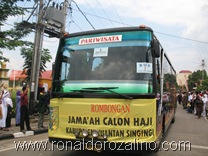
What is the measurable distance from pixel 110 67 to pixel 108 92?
567mm

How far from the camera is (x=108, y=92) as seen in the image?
5.40 meters

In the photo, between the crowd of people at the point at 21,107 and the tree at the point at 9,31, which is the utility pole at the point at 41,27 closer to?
the tree at the point at 9,31

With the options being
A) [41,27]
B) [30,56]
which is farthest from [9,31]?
[30,56]

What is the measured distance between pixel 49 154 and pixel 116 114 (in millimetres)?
2367

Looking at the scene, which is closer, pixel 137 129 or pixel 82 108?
pixel 137 129

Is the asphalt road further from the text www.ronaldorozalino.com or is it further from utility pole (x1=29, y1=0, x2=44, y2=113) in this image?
utility pole (x1=29, y1=0, x2=44, y2=113)

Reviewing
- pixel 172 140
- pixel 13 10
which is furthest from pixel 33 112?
pixel 172 140

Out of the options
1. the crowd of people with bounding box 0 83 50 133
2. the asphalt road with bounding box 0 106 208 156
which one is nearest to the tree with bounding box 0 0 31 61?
the crowd of people with bounding box 0 83 50 133

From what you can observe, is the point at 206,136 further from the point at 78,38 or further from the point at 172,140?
the point at 78,38

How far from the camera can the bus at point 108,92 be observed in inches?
208

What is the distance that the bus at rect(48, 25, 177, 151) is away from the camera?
5.27m

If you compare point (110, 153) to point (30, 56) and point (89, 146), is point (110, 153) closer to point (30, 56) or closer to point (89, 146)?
point (89, 146)

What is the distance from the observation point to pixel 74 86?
576 centimetres

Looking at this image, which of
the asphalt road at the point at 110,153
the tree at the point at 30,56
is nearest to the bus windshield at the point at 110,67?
the asphalt road at the point at 110,153
